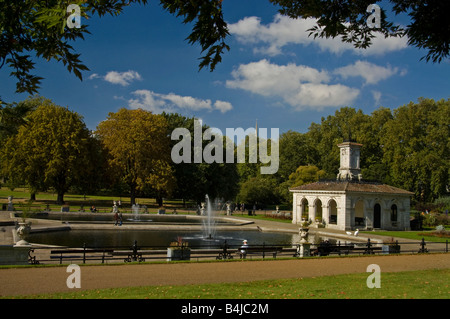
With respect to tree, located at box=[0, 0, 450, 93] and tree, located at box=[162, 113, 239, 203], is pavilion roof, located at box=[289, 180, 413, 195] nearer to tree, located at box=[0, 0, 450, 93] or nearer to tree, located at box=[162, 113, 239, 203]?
tree, located at box=[162, 113, 239, 203]

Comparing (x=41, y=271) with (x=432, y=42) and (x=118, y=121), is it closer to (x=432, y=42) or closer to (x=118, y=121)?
(x=432, y=42)

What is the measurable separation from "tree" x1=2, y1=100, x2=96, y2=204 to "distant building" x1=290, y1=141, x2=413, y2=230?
2946 centimetres

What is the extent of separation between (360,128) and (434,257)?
2251 inches

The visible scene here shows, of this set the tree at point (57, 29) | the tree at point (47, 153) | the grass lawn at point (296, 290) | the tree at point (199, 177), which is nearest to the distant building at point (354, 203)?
the tree at point (199, 177)

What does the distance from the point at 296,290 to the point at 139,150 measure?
46237 millimetres

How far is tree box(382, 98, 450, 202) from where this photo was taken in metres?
60.8

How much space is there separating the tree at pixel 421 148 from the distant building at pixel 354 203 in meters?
22.9

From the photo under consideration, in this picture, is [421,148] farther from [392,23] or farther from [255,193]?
[392,23]

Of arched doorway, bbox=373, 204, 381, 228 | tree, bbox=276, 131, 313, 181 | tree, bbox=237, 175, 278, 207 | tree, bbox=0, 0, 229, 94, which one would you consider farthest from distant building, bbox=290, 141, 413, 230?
tree, bbox=276, 131, 313, 181

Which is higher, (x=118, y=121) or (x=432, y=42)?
(x=118, y=121)

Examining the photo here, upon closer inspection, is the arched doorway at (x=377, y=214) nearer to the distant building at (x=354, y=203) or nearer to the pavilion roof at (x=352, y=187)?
the distant building at (x=354, y=203)

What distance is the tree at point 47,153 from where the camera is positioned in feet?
165

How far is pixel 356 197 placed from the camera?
39188 mm
